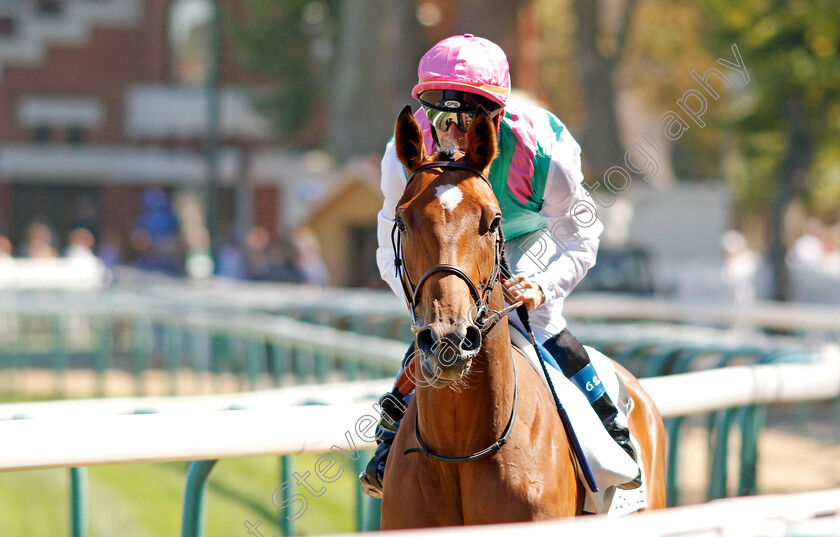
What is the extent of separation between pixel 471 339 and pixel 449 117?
813 mm

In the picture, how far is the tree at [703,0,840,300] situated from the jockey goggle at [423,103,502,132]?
11828mm

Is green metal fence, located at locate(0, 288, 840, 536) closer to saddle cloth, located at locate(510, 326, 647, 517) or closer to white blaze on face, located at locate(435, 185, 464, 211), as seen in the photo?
saddle cloth, located at locate(510, 326, 647, 517)

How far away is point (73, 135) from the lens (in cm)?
3581

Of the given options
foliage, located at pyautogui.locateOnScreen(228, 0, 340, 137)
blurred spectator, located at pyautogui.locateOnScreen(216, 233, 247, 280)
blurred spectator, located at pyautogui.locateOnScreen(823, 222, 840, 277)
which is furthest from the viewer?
foliage, located at pyautogui.locateOnScreen(228, 0, 340, 137)

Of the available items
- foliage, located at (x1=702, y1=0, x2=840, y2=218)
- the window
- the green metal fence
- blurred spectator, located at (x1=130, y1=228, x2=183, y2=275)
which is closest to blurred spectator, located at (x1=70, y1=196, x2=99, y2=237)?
the window

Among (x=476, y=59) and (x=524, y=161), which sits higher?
(x=476, y=59)

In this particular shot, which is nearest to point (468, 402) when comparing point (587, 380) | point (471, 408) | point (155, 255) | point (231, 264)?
point (471, 408)

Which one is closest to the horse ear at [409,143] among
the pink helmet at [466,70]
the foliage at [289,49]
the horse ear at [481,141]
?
the horse ear at [481,141]

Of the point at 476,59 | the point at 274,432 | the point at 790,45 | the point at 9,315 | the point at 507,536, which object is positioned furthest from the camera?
the point at 790,45

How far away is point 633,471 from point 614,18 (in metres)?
32.9

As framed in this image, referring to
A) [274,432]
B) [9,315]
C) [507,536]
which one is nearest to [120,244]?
[9,315]

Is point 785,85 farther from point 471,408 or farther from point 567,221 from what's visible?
point 471,408

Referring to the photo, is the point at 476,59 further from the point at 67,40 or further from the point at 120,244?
the point at 67,40

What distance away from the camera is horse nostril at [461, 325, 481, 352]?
95.6 inches
